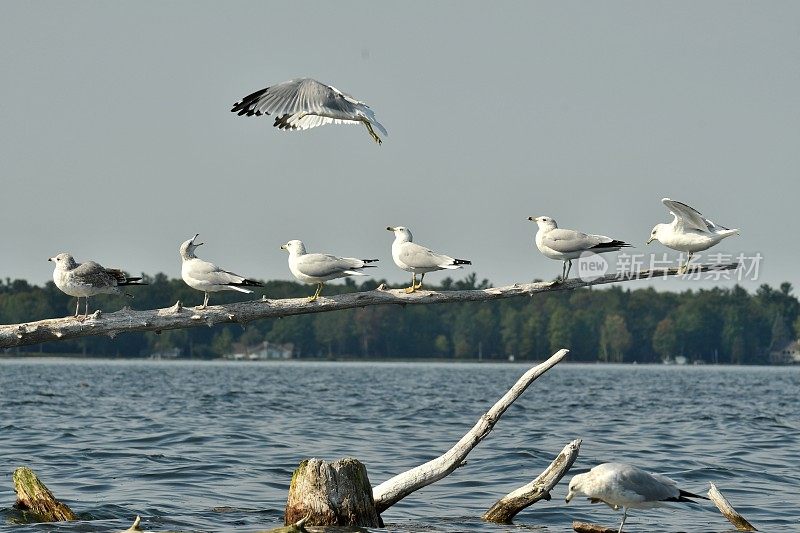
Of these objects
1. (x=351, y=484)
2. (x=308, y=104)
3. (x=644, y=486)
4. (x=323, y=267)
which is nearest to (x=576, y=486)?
(x=644, y=486)

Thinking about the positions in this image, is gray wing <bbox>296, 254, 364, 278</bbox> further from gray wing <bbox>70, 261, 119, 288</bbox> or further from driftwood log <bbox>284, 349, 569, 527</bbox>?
driftwood log <bbox>284, 349, 569, 527</bbox>

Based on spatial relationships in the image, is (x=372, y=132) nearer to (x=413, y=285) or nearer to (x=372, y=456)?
(x=413, y=285)

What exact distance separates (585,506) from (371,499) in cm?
497

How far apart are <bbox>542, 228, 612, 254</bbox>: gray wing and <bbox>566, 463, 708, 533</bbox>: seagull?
3.65 m

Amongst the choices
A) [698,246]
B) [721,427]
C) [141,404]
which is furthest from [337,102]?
[141,404]

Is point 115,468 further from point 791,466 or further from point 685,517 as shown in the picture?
point 791,466

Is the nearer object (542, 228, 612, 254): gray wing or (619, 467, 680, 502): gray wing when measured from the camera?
(619, 467, 680, 502): gray wing

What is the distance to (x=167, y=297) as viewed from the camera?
5846 inches

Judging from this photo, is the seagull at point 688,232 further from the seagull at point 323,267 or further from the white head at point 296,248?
the white head at point 296,248

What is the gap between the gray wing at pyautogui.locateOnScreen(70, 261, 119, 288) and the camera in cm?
1488

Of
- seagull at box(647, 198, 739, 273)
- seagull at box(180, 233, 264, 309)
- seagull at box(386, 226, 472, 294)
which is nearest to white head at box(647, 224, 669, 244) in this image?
seagull at box(647, 198, 739, 273)

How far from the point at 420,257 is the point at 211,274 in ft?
9.61

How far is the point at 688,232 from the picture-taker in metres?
16.2

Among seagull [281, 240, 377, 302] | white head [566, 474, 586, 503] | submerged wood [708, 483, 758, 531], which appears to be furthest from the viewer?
seagull [281, 240, 377, 302]
